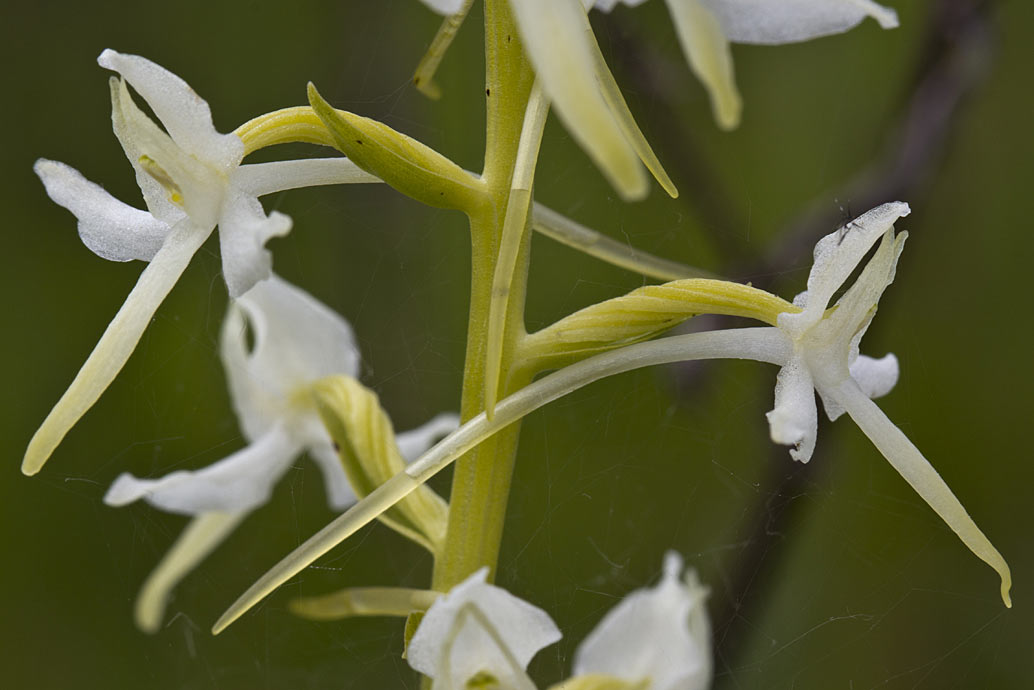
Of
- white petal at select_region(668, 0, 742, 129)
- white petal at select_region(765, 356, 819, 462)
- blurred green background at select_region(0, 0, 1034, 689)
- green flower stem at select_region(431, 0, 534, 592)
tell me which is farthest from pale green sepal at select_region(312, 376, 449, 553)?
blurred green background at select_region(0, 0, 1034, 689)

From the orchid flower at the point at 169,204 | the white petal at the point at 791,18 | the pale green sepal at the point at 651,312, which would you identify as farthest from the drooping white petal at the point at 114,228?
the white petal at the point at 791,18

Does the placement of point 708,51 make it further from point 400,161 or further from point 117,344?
point 117,344

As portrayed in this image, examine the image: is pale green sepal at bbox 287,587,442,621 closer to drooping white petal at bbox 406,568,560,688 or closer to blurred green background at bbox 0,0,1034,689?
drooping white petal at bbox 406,568,560,688

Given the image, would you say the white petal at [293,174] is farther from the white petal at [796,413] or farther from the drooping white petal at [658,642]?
the drooping white petal at [658,642]

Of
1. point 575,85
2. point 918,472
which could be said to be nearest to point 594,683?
point 918,472

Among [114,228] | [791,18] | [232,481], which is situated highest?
[114,228]

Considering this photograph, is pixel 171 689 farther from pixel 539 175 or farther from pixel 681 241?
pixel 681 241
